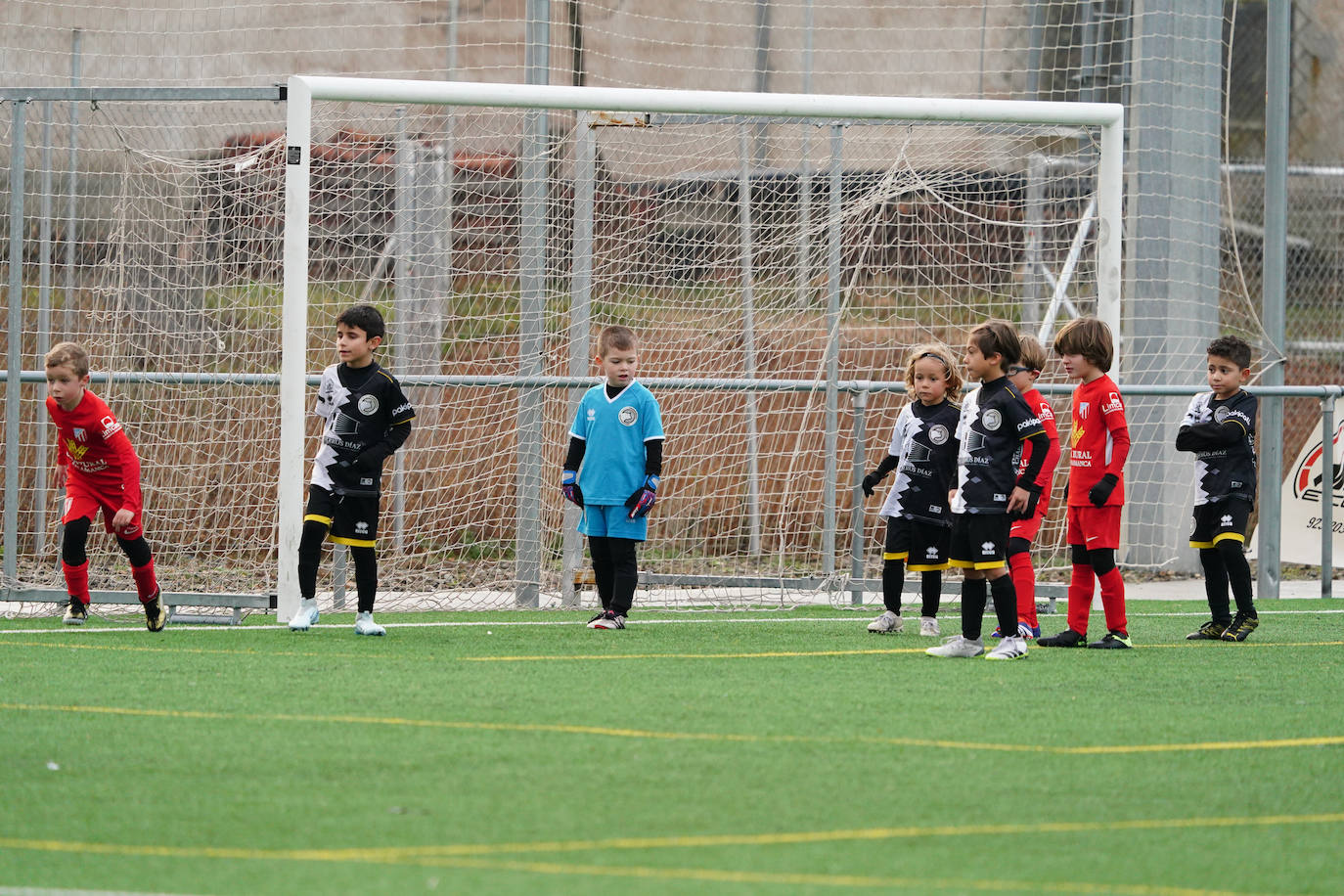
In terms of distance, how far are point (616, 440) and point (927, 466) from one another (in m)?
1.57

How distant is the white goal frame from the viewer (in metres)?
7.97

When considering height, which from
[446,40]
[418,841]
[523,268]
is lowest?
[418,841]

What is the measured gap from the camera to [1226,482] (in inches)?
308

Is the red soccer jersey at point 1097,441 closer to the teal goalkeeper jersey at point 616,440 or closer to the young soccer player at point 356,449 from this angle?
the teal goalkeeper jersey at point 616,440

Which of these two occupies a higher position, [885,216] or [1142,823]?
[885,216]

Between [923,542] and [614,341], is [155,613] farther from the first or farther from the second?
[923,542]

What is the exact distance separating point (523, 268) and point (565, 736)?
5.21m

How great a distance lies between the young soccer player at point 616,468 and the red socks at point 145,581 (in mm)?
2035

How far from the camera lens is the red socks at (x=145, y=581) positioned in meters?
7.48

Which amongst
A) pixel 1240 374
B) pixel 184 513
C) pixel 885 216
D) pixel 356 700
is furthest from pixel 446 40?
pixel 356 700

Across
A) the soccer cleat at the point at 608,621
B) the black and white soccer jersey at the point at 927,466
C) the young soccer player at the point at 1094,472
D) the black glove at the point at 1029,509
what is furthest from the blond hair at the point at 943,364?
the soccer cleat at the point at 608,621

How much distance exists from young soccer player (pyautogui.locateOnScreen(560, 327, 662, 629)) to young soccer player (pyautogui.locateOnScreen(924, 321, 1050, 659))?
1678 mm

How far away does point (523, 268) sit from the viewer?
9.56 metres

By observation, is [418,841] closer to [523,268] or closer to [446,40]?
[523,268]
